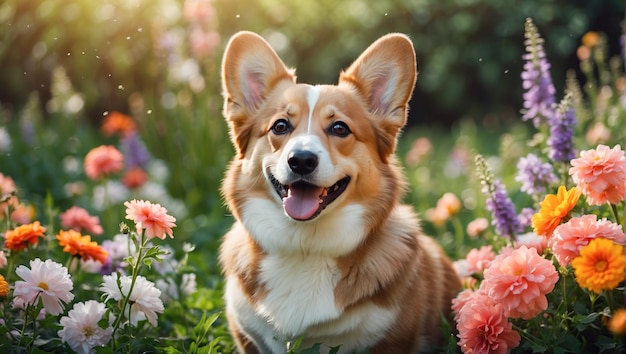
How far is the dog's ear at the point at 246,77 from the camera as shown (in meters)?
2.80

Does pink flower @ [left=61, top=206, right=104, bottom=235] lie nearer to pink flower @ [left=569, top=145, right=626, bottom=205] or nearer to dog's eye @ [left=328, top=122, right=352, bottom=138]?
dog's eye @ [left=328, top=122, right=352, bottom=138]

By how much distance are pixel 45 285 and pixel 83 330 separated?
0.79 ft

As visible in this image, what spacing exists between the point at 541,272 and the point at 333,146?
2.81 ft

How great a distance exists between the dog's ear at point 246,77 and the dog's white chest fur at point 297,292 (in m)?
0.51

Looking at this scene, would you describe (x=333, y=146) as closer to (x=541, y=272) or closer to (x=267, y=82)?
(x=267, y=82)

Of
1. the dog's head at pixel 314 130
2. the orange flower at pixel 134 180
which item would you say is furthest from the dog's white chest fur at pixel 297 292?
the orange flower at pixel 134 180

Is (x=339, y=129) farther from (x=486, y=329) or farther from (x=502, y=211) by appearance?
(x=486, y=329)

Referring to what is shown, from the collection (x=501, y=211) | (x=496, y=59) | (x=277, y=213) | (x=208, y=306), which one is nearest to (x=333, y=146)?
(x=277, y=213)

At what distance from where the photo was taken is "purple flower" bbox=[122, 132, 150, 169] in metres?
4.97

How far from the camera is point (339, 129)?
2.64 meters

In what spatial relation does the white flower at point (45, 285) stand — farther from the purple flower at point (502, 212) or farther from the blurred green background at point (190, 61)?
the purple flower at point (502, 212)

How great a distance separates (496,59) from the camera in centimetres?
701

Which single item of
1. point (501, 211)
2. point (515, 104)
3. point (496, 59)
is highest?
point (501, 211)

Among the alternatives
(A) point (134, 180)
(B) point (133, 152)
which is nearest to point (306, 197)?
(A) point (134, 180)
